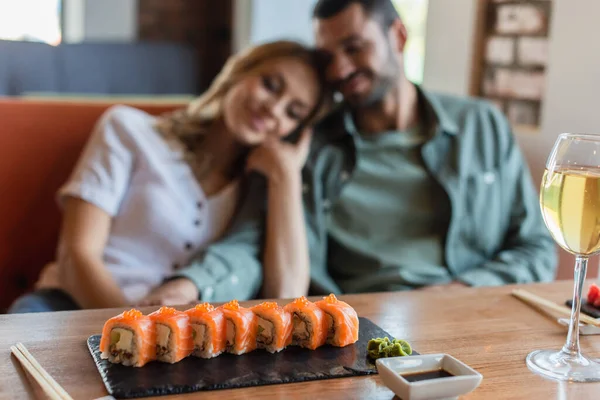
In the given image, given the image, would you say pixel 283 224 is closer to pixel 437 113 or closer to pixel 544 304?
pixel 437 113

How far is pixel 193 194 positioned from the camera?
1.88m

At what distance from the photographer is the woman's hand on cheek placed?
190cm

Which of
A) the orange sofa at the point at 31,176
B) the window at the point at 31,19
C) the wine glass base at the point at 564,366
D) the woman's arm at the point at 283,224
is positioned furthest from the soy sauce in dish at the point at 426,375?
the window at the point at 31,19

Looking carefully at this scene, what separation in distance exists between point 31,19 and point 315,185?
3.51m

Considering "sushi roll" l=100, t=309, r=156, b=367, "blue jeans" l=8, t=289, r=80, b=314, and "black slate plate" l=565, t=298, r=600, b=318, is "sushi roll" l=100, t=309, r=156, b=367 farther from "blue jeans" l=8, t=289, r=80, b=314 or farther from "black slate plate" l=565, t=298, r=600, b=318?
"blue jeans" l=8, t=289, r=80, b=314

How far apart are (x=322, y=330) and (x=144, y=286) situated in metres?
0.86

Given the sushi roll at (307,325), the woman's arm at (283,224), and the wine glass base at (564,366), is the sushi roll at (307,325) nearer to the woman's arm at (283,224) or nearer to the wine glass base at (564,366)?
the wine glass base at (564,366)

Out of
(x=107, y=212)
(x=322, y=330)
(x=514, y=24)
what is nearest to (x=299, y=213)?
(x=107, y=212)

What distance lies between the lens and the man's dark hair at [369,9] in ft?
6.35

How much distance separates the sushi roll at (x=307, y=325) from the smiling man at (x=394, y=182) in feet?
2.99

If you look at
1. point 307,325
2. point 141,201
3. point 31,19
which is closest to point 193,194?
point 141,201

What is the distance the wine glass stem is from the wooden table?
0.06 metres

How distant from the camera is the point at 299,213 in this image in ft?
6.25

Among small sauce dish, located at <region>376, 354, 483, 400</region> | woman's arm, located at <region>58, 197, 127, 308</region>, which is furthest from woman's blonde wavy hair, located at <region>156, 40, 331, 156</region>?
small sauce dish, located at <region>376, 354, 483, 400</region>
